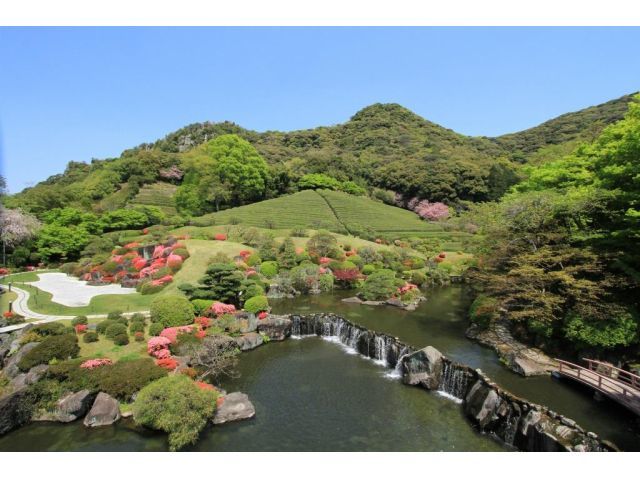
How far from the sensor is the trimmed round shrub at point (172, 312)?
24.1 m

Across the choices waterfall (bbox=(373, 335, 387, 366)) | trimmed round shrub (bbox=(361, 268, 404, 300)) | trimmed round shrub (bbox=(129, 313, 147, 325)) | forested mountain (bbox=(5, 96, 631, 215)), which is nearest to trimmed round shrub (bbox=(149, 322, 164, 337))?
trimmed round shrub (bbox=(129, 313, 147, 325))

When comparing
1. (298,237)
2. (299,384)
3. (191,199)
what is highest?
(191,199)

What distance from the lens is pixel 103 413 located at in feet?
51.4

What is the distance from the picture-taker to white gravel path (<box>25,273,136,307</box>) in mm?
31297

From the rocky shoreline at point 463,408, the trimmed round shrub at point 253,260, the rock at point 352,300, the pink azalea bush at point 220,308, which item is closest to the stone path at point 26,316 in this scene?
the pink azalea bush at point 220,308

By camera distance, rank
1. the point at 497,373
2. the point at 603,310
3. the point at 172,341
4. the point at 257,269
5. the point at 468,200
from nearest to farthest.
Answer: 1. the point at 603,310
2. the point at 497,373
3. the point at 172,341
4. the point at 257,269
5. the point at 468,200

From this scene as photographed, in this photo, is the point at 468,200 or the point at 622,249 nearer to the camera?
the point at 622,249

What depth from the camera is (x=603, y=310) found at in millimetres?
18344

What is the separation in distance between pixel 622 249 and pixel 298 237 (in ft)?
129

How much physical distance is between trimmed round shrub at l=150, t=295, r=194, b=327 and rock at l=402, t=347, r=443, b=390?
576 inches

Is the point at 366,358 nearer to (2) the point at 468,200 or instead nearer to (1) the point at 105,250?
(1) the point at 105,250

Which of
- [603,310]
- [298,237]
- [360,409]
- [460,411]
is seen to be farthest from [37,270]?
[603,310]

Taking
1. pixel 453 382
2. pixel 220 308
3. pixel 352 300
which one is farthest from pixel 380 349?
pixel 352 300

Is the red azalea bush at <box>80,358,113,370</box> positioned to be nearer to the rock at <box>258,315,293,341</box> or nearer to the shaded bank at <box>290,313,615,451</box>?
the rock at <box>258,315,293,341</box>
